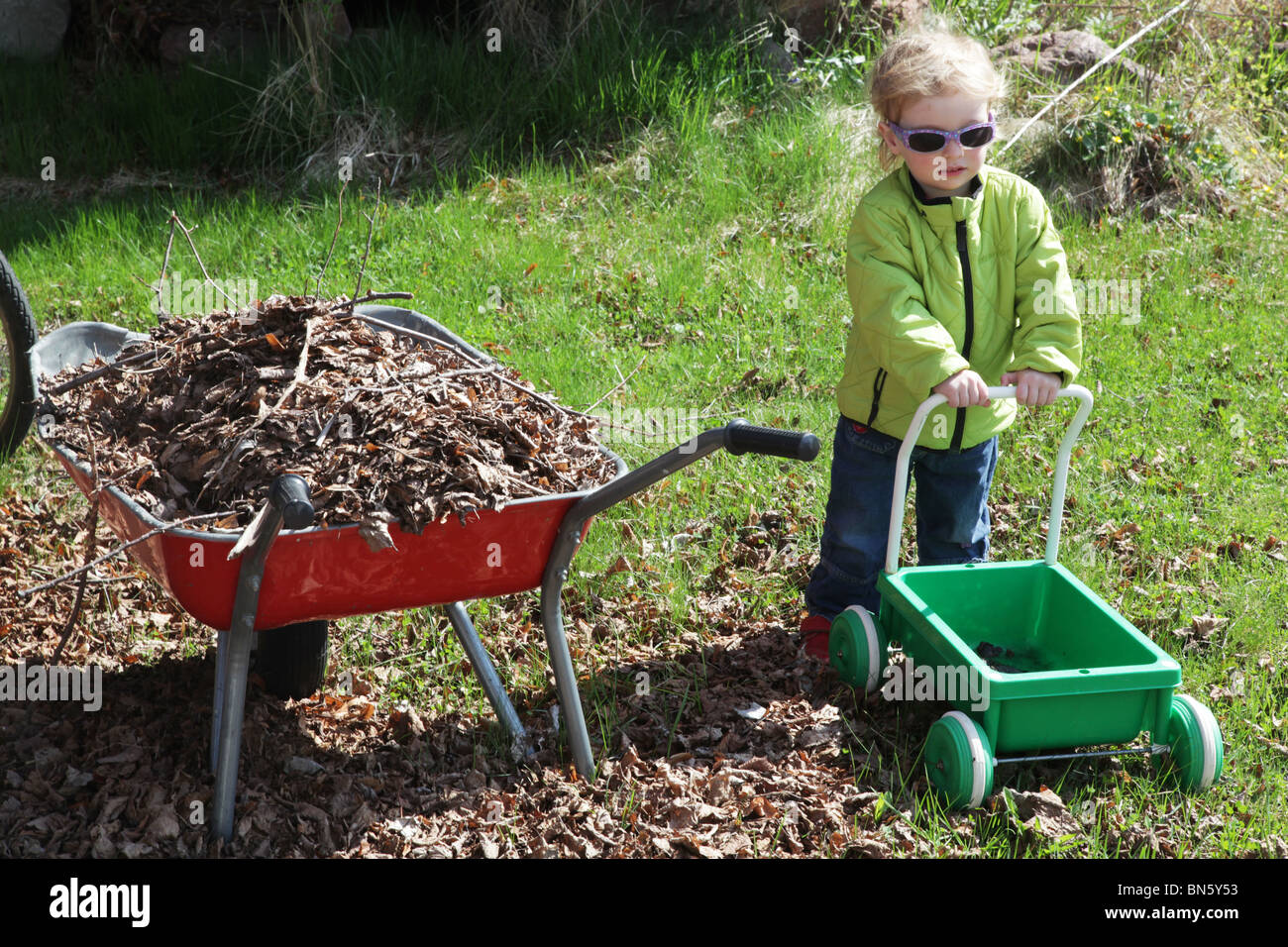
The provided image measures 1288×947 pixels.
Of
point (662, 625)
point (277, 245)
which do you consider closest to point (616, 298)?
point (277, 245)

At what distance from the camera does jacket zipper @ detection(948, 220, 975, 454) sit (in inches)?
136

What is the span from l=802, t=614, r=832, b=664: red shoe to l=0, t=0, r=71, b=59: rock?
7167 millimetres

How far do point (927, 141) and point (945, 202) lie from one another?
0.22 meters

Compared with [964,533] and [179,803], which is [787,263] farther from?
[179,803]

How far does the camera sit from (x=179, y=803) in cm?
306

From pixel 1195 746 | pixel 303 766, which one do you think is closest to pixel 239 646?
pixel 303 766

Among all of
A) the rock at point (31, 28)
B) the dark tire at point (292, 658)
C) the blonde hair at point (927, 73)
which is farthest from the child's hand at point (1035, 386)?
the rock at point (31, 28)

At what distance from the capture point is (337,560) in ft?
8.57

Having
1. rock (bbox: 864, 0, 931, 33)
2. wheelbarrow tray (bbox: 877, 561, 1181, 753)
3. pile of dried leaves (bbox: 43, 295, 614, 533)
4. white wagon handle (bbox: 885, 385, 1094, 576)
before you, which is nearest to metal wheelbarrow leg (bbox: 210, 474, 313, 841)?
pile of dried leaves (bbox: 43, 295, 614, 533)

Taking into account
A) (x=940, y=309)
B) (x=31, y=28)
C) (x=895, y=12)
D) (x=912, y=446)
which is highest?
(x=895, y=12)

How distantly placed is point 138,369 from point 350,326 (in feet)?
1.83

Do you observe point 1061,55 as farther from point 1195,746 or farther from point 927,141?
point 1195,746

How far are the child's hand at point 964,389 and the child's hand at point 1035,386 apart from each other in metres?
0.11

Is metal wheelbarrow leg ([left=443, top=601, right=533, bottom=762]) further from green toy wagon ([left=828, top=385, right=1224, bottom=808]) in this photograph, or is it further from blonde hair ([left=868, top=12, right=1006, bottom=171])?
blonde hair ([left=868, top=12, right=1006, bottom=171])
